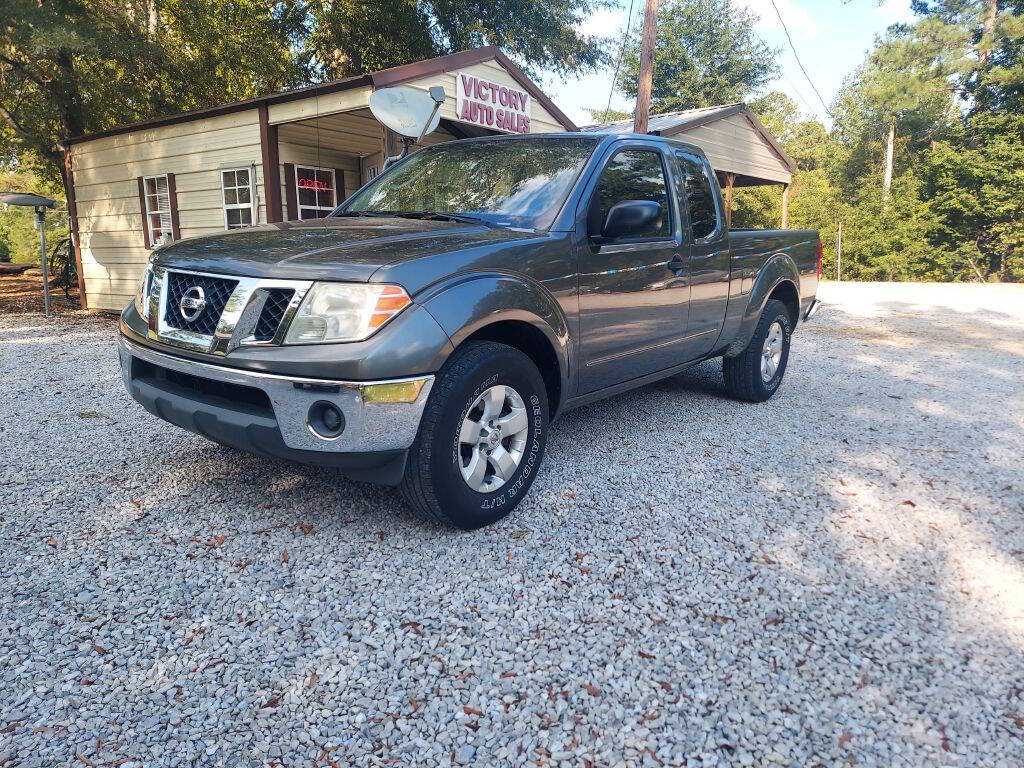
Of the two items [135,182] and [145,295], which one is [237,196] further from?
[145,295]

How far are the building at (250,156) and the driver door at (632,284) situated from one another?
5.27m

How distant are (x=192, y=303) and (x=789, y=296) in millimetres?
4680

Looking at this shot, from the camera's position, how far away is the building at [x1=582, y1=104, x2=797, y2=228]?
50.1 ft

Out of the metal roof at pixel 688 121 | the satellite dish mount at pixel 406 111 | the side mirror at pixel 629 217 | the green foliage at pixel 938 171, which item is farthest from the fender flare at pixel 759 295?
the green foliage at pixel 938 171

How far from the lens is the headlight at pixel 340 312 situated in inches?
105

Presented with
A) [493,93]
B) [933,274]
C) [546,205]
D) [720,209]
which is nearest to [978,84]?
[933,274]

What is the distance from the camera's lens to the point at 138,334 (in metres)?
3.26

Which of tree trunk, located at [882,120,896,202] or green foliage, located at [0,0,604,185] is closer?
green foliage, located at [0,0,604,185]

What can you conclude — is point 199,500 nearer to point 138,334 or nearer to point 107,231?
point 138,334

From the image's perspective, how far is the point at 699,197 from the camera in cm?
472

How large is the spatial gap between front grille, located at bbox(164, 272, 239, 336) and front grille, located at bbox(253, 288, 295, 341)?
0.18 metres

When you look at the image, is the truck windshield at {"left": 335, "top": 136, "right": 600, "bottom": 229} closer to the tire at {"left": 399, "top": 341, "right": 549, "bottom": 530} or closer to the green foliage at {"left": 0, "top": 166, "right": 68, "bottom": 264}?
the tire at {"left": 399, "top": 341, "right": 549, "bottom": 530}

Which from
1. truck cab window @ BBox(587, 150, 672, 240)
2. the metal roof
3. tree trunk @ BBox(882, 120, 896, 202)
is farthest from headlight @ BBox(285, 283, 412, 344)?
tree trunk @ BBox(882, 120, 896, 202)

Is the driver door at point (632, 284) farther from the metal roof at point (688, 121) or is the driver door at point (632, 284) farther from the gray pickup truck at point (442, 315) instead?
the metal roof at point (688, 121)
